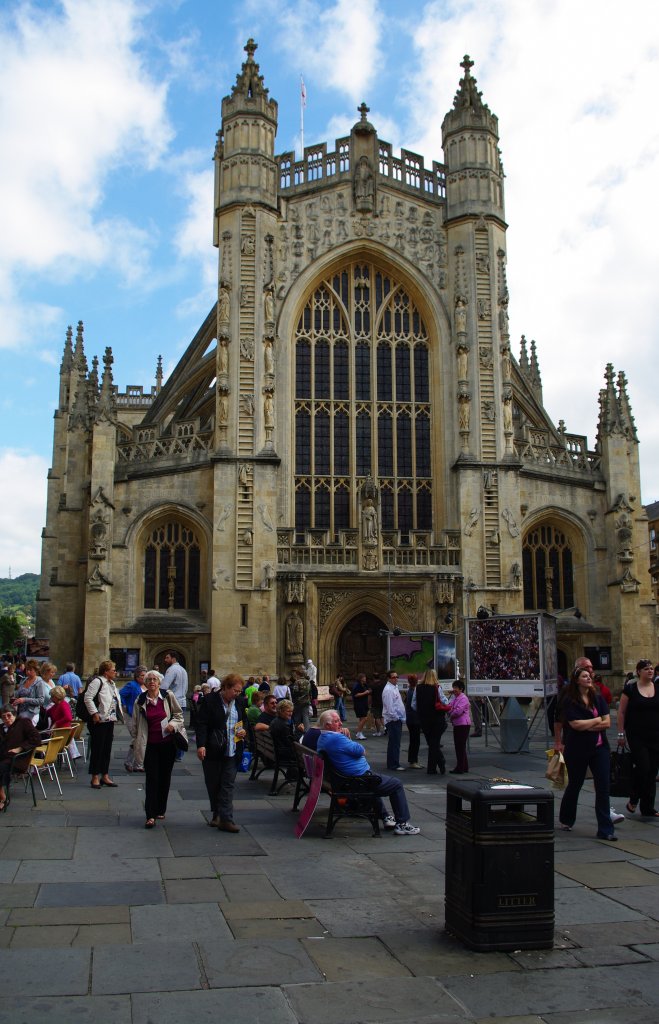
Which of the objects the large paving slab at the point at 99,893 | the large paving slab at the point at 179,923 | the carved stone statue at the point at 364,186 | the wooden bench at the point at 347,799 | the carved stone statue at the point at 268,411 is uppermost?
the carved stone statue at the point at 364,186

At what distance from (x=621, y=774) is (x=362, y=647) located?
752 inches

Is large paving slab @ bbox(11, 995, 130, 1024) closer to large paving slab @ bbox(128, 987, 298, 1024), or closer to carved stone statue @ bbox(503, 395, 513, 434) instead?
large paving slab @ bbox(128, 987, 298, 1024)

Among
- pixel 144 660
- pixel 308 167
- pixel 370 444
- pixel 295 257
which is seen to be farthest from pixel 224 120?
pixel 144 660

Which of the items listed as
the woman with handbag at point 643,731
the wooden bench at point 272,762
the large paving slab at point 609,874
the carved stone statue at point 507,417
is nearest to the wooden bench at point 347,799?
the large paving slab at point 609,874

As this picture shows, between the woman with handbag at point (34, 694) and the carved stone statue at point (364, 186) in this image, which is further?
the carved stone statue at point (364, 186)

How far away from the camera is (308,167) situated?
32.0 meters

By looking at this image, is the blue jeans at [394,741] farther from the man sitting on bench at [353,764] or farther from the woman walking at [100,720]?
the man sitting on bench at [353,764]

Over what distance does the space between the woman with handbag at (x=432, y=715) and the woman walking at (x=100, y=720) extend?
424cm

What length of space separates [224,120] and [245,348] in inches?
330

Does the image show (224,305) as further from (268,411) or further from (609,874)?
(609,874)

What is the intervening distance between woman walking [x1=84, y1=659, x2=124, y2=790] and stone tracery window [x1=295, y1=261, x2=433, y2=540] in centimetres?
1769

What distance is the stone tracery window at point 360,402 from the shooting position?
30.5 meters

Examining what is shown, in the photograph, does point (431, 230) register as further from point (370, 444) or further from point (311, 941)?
point (311, 941)

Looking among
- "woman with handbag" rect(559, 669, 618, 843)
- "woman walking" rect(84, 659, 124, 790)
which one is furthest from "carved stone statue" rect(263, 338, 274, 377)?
"woman with handbag" rect(559, 669, 618, 843)
